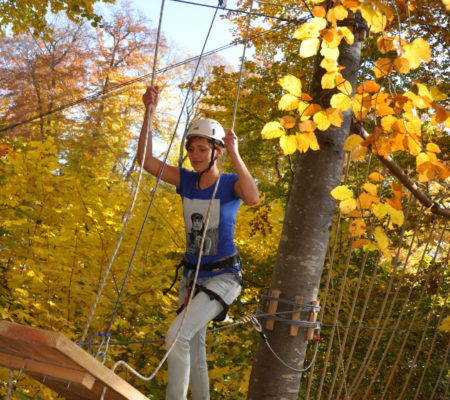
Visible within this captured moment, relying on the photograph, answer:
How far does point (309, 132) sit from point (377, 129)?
0.89 ft

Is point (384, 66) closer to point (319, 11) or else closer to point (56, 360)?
point (319, 11)

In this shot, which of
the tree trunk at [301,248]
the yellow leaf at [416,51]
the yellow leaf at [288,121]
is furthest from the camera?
the tree trunk at [301,248]

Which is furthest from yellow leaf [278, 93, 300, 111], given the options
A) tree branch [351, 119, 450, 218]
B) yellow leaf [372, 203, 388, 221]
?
tree branch [351, 119, 450, 218]

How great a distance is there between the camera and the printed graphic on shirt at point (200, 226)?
2568mm

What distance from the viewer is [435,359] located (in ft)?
17.6

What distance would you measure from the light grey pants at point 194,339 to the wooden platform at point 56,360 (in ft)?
3.08

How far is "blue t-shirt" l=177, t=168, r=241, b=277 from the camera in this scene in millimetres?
2568

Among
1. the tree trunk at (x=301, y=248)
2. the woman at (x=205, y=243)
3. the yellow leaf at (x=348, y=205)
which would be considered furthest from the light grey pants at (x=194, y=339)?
the yellow leaf at (x=348, y=205)

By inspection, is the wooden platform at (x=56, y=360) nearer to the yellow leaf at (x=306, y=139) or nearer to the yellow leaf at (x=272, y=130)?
the yellow leaf at (x=272, y=130)

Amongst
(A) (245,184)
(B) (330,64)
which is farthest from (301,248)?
(B) (330,64)

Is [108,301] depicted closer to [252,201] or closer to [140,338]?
[140,338]

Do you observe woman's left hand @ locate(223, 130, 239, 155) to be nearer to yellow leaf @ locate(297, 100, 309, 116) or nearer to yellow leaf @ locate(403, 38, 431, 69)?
yellow leaf @ locate(297, 100, 309, 116)

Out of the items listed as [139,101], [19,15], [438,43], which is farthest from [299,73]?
[139,101]

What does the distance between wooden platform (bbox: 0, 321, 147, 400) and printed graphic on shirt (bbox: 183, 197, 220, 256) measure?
125 centimetres
